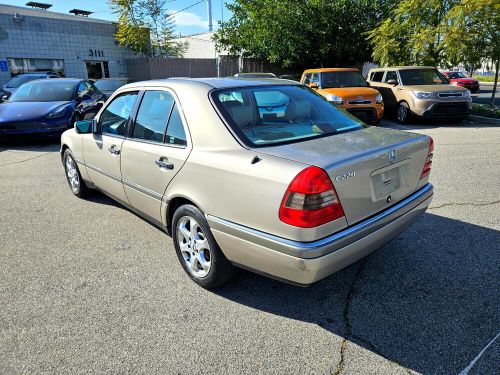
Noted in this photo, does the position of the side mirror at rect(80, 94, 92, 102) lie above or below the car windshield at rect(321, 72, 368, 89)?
below

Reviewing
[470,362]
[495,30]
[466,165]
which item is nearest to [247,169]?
[470,362]

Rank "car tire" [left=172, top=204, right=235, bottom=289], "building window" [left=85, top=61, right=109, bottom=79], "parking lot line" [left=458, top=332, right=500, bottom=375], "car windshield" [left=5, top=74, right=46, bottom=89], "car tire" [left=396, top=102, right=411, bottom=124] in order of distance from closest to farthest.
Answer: "parking lot line" [left=458, top=332, right=500, bottom=375]
"car tire" [left=172, top=204, right=235, bottom=289]
"car tire" [left=396, top=102, right=411, bottom=124]
"car windshield" [left=5, top=74, right=46, bottom=89]
"building window" [left=85, top=61, right=109, bottom=79]

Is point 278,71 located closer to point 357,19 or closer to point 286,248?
point 357,19

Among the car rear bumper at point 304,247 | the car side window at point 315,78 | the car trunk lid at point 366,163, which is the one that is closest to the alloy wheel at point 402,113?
the car side window at point 315,78

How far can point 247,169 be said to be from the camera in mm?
2488

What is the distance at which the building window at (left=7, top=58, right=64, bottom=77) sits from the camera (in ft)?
75.7

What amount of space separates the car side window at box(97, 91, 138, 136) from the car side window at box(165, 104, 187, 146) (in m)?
0.78

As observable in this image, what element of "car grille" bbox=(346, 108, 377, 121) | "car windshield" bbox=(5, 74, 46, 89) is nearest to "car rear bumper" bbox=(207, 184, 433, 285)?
"car grille" bbox=(346, 108, 377, 121)

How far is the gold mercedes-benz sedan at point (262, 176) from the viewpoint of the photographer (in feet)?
7.65

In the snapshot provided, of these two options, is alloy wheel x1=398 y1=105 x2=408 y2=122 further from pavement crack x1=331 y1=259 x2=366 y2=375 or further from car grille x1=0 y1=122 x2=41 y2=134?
car grille x1=0 y1=122 x2=41 y2=134

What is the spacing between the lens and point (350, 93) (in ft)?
33.2

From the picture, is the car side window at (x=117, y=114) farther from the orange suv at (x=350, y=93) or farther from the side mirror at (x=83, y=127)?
the orange suv at (x=350, y=93)

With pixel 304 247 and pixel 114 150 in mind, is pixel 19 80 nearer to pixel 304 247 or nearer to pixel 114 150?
pixel 114 150

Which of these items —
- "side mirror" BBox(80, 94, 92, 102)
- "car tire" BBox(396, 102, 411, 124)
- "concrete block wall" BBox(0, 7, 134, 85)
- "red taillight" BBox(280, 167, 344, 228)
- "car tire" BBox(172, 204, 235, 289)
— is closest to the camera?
"red taillight" BBox(280, 167, 344, 228)
